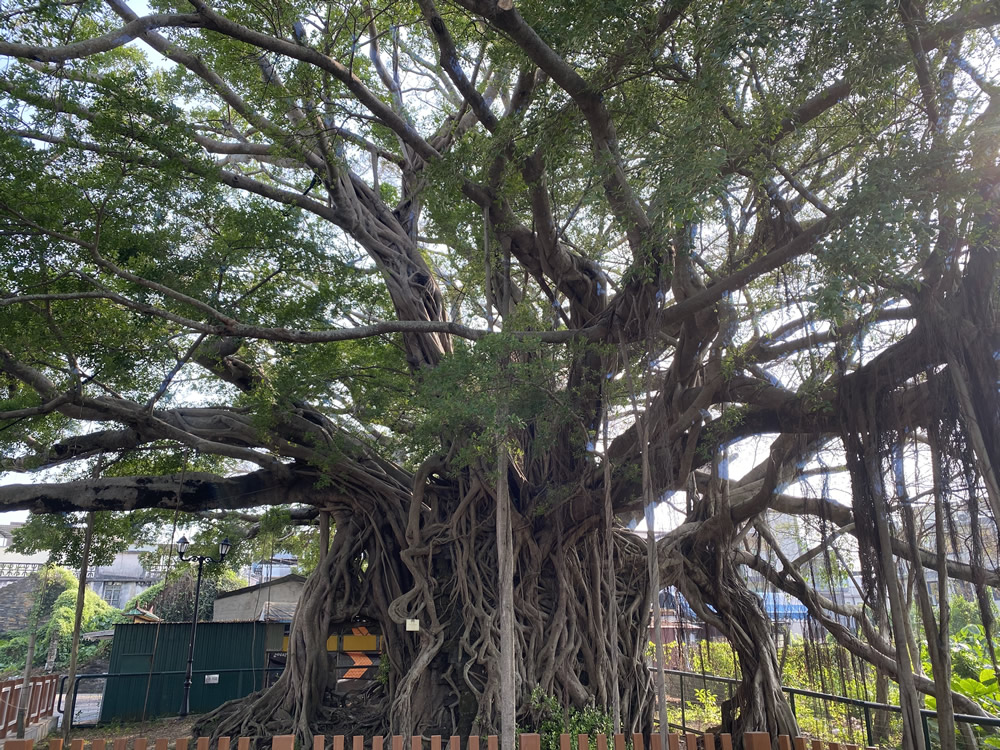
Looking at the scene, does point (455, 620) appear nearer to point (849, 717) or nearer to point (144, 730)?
point (849, 717)

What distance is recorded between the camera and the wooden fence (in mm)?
6100

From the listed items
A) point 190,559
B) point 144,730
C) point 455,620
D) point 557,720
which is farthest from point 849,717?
point 190,559

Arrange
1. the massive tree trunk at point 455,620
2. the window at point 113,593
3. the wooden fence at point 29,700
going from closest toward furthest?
the massive tree trunk at point 455,620
the wooden fence at point 29,700
the window at point 113,593

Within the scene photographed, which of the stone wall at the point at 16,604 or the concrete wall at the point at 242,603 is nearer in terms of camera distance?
the concrete wall at the point at 242,603

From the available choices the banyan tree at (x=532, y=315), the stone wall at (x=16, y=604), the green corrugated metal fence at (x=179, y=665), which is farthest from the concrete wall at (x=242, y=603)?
the stone wall at (x=16, y=604)

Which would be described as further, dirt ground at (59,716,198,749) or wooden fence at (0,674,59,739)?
dirt ground at (59,716,198,749)

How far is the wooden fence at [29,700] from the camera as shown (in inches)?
240

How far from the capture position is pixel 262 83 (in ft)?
17.2

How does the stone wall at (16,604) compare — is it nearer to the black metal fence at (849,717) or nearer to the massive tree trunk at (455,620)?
the massive tree trunk at (455,620)

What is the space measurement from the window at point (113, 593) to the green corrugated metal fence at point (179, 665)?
14360 millimetres

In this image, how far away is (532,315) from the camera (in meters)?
5.14

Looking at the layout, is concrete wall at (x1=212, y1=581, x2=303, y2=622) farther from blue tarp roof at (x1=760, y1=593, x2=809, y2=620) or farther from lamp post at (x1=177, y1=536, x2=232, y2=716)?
blue tarp roof at (x1=760, y1=593, x2=809, y2=620)

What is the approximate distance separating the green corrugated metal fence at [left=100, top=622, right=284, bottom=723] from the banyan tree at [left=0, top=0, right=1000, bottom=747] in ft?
9.79

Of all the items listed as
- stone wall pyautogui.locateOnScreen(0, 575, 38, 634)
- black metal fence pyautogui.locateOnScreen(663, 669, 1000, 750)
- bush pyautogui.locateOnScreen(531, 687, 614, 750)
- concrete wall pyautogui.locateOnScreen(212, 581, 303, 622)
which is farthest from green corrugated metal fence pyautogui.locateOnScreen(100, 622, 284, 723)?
stone wall pyautogui.locateOnScreen(0, 575, 38, 634)
